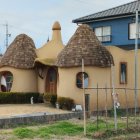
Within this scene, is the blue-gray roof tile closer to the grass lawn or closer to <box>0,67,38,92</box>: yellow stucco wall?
<box>0,67,38,92</box>: yellow stucco wall

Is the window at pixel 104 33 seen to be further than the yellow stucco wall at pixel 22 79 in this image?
Yes

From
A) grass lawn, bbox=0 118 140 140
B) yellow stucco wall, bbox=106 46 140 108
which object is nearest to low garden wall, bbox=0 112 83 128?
grass lawn, bbox=0 118 140 140

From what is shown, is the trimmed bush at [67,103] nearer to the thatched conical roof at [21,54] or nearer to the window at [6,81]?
the thatched conical roof at [21,54]

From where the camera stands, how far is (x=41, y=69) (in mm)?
33750

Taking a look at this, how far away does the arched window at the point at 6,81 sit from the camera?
113 feet

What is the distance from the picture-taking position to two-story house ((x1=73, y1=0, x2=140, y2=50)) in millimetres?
37312

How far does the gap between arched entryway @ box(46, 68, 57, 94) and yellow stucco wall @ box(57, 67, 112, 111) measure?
9.59ft

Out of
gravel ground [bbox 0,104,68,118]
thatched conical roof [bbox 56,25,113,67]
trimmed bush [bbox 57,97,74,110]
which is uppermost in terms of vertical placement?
thatched conical roof [bbox 56,25,113,67]

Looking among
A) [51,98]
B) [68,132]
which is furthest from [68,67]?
[68,132]

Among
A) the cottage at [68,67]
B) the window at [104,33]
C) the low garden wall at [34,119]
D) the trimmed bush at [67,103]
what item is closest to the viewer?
the low garden wall at [34,119]

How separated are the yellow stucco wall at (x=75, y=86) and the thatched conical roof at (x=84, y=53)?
0.43m

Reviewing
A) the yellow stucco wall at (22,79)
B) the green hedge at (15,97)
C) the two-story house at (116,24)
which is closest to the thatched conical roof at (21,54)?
the yellow stucco wall at (22,79)

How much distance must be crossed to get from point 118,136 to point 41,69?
48.6ft

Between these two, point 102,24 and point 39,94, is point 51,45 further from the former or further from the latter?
point 102,24
